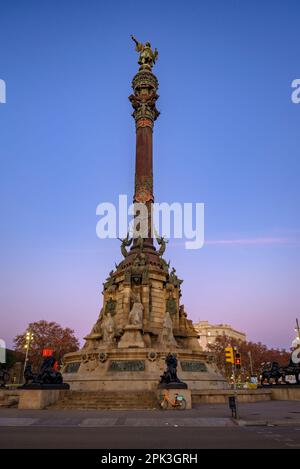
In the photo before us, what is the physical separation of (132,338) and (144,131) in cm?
2338

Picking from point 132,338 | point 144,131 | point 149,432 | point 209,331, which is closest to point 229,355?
point 149,432

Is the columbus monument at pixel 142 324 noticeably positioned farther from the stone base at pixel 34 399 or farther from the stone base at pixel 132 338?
the stone base at pixel 34 399

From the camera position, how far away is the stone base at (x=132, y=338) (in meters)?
28.3

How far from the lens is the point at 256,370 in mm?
79562

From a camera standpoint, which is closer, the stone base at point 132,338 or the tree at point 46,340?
the stone base at point 132,338

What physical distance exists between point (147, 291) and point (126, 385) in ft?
31.3

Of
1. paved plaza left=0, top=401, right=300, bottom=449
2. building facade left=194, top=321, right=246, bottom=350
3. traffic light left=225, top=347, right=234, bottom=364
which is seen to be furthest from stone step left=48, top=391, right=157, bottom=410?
building facade left=194, top=321, right=246, bottom=350

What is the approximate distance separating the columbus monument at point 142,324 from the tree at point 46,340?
3386 cm

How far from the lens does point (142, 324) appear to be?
30.0 m

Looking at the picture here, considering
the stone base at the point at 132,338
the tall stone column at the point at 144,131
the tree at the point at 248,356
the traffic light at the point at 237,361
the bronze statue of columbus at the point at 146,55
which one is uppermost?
the bronze statue of columbus at the point at 146,55

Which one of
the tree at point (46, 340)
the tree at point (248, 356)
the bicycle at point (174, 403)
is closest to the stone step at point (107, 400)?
the bicycle at point (174, 403)

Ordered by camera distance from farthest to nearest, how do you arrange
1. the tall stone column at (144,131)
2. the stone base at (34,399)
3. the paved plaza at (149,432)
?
the tall stone column at (144,131), the stone base at (34,399), the paved plaza at (149,432)
